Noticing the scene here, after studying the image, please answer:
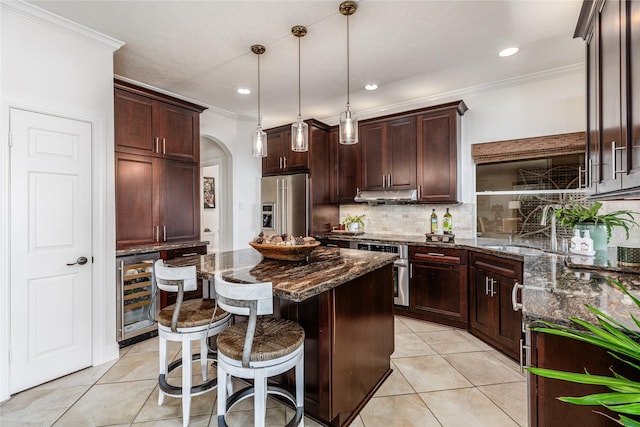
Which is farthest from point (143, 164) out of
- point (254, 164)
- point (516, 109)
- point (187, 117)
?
point (516, 109)

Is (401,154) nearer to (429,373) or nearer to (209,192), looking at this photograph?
(429,373)

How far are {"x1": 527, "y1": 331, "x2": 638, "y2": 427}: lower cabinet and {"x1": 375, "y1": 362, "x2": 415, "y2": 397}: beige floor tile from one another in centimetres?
122

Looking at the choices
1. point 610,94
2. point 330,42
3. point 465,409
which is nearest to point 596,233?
point 610,94

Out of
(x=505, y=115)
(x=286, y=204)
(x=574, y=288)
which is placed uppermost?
(x=505, y=115)

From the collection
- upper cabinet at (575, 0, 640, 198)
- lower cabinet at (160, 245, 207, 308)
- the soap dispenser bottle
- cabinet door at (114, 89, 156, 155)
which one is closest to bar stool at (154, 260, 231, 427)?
lower cabinet at (160, 245, 207, 308)

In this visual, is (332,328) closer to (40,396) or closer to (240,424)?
(240,424)

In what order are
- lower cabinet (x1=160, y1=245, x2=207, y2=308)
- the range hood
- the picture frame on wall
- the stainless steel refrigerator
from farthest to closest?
the picture frame on wall
the stainless steel refrigerator
the range hood
lower cabinet (x1=160, y1=245, x2=207, y2=308)

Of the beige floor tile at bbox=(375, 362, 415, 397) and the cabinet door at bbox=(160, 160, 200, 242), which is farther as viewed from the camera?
the cabinet door at bbox=(160, 160, 200, 242)

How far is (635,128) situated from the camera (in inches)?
46.2

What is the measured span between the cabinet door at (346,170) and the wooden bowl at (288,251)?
2444 mm

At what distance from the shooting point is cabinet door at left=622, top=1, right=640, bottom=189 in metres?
1.15

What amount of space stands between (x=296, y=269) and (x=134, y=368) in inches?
71.0

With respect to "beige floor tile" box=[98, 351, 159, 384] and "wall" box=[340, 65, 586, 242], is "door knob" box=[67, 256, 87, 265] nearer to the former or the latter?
"beige floor tile" box=[98, 351, 159, 384]

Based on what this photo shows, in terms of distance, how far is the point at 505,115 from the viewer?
3607 millimetres
